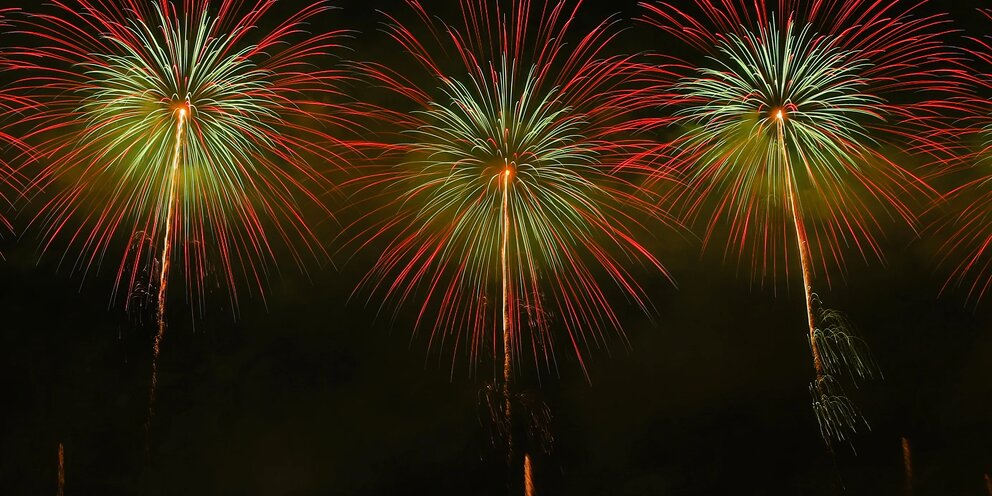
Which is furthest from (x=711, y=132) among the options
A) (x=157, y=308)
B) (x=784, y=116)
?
(x=157, y=308)

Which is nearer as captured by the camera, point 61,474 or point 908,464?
point 61,474

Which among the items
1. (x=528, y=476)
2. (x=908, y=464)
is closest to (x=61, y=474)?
(x=528, y=476)

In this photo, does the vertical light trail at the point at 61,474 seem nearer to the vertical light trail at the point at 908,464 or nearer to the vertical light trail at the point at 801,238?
the vertical light trail at the point at 801,238

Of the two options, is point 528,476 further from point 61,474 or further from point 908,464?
point 908,464

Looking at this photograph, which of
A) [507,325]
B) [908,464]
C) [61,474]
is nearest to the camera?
[507,325]

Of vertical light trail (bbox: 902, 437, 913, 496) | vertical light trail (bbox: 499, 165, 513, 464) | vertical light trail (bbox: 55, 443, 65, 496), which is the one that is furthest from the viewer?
vertical light trail (bbox: 902, 437, 913, 496)

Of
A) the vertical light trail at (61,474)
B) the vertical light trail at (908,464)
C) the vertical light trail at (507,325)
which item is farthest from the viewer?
the vertical light trail at (908,464)

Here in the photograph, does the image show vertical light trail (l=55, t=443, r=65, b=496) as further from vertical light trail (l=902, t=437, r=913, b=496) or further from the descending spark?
vertical light trail (l=902, t=437, r=913, b=496)

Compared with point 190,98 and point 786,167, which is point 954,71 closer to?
point 786,167

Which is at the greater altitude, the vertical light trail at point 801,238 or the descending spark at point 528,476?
the vertical light trail at point 801,238

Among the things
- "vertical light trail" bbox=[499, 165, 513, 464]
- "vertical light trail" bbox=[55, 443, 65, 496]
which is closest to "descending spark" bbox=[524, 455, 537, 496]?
"vertical light trail" bbox=[499, 165, 513, 464]

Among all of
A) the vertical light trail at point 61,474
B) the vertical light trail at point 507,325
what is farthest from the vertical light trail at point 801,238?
the vertical light trail at point 61,474
